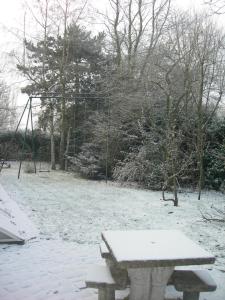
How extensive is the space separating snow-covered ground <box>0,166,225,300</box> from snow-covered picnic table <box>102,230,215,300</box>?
70 cm

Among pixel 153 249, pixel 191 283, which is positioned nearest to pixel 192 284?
pixel 191 283

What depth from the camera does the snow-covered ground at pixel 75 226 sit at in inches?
187

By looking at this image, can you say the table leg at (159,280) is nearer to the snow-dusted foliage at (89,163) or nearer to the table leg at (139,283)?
the table leg at (139,283)

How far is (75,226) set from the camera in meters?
7.80

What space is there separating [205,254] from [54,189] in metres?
9.27

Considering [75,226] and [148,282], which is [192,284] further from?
[75,226]

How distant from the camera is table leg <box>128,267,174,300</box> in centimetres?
390

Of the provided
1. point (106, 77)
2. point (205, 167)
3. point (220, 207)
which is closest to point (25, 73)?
point (106, 77)

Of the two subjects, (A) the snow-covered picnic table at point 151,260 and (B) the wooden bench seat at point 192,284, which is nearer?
(A) the snow-covered picnic table at point 151,260

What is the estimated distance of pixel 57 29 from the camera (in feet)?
70.4

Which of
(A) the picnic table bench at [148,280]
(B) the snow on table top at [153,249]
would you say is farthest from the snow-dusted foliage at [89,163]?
(A) the picnic table bench at [148,280]

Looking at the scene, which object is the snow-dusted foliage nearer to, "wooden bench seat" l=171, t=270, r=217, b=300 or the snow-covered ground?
the snow-covered ground

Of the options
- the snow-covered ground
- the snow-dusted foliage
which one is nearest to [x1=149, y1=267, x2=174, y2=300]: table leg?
the snow-covered ground

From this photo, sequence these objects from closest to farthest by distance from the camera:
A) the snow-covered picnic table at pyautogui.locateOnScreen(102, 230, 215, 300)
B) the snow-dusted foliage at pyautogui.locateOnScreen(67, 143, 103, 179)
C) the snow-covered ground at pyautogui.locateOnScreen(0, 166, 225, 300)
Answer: the snow-covered picnic table at pyautogui.locateOnScreen(102, 230, 215, 300) → the snow-covered ground at pyautogui.locateOnScreen(0, 166, 225, 300) → the snow-dusted foliage at pyautogui.locateOnScreen(67, 143, 103, 179)
